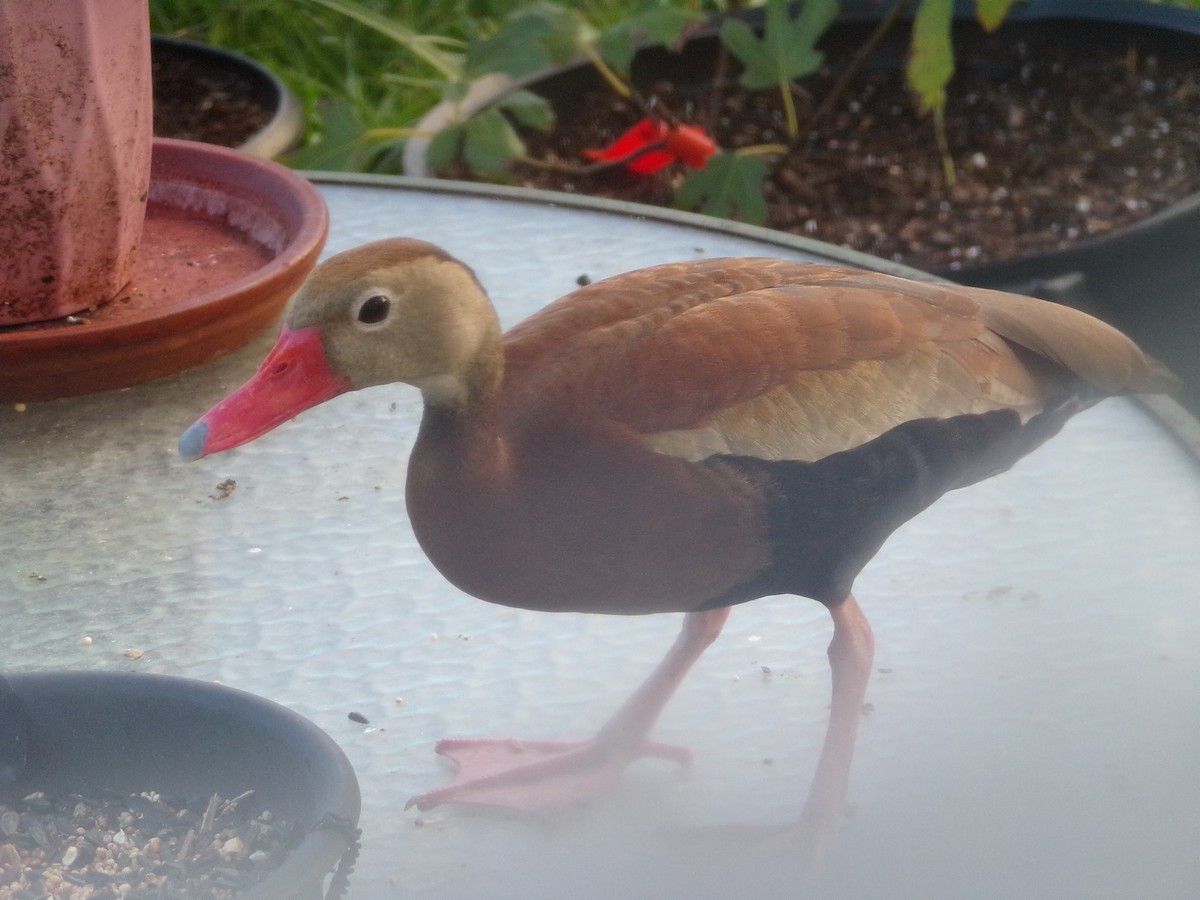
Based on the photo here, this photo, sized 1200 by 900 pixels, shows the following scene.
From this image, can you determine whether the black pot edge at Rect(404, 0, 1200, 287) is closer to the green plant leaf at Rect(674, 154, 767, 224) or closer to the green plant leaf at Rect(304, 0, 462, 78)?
the green plant leaf at Rect(304, 0, 462, 78)

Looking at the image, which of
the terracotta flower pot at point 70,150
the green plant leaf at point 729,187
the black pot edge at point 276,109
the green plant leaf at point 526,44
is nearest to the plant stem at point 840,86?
the green plant leaf at point 729,187

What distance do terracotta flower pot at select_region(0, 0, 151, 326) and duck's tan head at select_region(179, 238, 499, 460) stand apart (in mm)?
477

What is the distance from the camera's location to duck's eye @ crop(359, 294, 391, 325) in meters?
0.92

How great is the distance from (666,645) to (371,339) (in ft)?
1.49

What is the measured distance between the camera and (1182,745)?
109cm

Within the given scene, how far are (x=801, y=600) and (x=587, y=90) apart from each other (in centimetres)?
181

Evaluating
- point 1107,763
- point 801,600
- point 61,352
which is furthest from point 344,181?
point 1107,763

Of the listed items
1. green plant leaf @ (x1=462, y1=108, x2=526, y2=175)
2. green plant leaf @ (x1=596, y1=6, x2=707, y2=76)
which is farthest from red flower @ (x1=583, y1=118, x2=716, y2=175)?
green plant leaf @ (x1=462, y1=108, x2=526, y2=175)

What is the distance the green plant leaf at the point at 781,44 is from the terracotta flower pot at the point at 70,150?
1194 millimetres

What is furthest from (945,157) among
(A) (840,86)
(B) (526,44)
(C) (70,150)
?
(C) (70,150)

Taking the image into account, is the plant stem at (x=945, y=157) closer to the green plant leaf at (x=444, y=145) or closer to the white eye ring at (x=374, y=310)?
the green plant leaf at (x=444, y=145)

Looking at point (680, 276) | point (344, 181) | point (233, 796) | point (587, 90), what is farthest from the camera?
point (587, 90)

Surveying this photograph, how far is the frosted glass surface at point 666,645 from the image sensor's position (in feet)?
3.40

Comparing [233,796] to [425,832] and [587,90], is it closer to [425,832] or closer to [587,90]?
[425,832]
